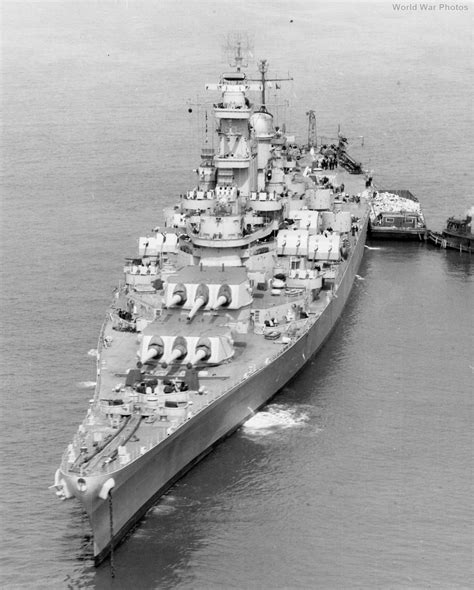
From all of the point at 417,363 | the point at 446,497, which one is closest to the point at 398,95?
the point at 417,363

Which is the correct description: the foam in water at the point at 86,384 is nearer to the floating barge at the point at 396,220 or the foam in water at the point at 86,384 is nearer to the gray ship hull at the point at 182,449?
the gray ship hull at the point at 182,449

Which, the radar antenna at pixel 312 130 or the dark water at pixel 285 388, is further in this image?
the radar antenna at pixel 312 130

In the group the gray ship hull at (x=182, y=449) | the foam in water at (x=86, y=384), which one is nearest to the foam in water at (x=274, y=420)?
the gray ship hull at (x=182, y=449)

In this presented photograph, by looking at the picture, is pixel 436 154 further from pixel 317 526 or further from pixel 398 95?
pixel 317 526

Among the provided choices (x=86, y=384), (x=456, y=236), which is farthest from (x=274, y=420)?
(x=456, y=236)

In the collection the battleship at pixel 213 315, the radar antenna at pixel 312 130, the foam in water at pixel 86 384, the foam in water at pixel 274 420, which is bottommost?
the foam in water at pixel 274 420
